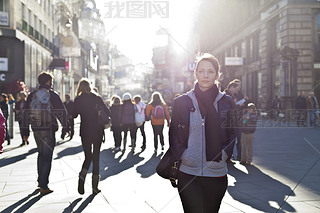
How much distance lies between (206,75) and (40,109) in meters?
3.93

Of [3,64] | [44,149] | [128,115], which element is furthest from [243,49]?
[44,149]

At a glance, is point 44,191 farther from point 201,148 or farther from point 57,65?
point 57,65

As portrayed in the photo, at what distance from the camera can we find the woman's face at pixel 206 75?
326 cm

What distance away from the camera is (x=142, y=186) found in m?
6.80

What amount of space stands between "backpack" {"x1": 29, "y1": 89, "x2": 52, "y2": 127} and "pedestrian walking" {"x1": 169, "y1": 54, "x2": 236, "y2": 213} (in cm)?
372

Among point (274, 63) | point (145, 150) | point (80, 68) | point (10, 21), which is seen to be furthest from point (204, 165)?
point (80, 68)

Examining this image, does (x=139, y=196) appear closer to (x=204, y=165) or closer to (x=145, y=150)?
(x=204, y=165)

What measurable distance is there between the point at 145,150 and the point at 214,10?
4057 cm

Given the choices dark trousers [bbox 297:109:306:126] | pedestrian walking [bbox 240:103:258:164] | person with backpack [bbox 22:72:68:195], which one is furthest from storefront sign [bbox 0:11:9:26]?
person with backpack [bbox 22:72:68:195]

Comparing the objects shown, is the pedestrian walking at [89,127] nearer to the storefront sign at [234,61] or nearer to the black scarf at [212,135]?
the black scarf at [212,135]

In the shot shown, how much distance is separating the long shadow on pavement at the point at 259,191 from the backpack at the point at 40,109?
3064 mm

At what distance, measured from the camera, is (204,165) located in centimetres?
312

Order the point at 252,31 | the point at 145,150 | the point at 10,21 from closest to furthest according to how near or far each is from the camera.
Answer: the point at 145,150 < the point at 10,21 < the point at 252,31

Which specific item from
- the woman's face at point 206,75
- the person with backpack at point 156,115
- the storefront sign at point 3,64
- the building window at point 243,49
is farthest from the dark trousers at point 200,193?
the building window at point 243,49
